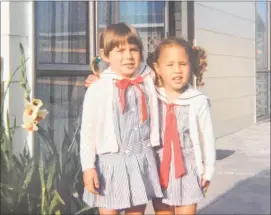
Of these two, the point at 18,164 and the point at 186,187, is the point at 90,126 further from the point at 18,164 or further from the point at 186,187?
the point at 18,164

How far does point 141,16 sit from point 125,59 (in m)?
3.15

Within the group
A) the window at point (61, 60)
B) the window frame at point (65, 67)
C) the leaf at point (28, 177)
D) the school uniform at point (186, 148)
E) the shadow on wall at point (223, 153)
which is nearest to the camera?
the school uniform at point (186, 148)

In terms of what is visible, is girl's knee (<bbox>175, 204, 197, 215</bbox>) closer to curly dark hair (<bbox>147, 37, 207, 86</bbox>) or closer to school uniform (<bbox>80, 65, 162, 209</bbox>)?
school uniform (<bbox>80, 65, 162, 209</bbox>)

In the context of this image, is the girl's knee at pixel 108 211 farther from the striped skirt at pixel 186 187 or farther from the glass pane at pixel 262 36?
the glass pane at pixel 262 36

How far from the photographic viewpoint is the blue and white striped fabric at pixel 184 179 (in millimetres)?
2605

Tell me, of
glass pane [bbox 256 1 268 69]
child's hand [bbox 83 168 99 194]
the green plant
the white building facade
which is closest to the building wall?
the white building facade

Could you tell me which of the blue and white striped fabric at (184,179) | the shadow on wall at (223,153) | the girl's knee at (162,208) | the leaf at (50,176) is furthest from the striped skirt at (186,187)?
the shadow on wall at (223,153)

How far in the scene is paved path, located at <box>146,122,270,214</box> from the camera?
4402 millimetres

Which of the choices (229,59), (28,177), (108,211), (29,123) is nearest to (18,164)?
(28,177)

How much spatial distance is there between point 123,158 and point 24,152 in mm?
1051

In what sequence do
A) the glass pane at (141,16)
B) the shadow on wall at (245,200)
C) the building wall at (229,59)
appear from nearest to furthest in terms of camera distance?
the shadow on wall at (245,200), the glass pane at (141,16), the building wall at (229,59)

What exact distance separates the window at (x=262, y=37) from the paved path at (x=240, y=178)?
8.85 feet

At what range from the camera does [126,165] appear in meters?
2.46

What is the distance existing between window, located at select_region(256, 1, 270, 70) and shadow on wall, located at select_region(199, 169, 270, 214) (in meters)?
5.38
